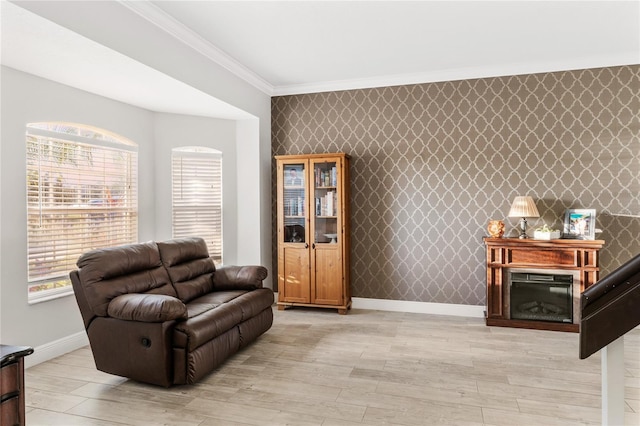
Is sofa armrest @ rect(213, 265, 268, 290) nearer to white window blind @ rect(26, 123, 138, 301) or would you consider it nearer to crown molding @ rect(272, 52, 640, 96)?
white window blind @ rect(26, 123, 138, 301)

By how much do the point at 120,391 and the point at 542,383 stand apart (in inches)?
122

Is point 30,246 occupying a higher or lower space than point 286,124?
lower

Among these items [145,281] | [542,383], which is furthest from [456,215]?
[145,281]

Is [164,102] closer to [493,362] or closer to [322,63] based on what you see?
[322,63]

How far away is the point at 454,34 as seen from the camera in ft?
12.1

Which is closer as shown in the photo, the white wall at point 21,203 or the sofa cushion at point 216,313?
the sofa cushion at point 216,313

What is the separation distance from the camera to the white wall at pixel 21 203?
10.3ft

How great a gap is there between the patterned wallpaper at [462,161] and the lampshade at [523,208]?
30 cm

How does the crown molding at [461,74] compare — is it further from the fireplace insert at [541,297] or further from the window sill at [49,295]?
the window sill at [49,295]

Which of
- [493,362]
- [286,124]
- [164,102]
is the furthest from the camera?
[286,124]

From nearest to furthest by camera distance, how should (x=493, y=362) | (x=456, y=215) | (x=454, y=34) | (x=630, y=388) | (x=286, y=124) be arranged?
1. (x=630, y=388)
2. (x=493, y=362)
3. (x=454, y=34)
4. (x=456, y=215)
5. (x=286, y=124)

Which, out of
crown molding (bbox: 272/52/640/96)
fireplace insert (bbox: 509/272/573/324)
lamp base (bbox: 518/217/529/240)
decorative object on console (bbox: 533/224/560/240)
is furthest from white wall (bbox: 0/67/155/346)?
decorative object on console (bbox: 533/224/560/240)

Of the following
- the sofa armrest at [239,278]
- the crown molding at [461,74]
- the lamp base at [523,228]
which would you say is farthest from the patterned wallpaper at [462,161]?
the sofa armrest at [239,278]

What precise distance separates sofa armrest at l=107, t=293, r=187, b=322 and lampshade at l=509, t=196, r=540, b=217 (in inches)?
138
